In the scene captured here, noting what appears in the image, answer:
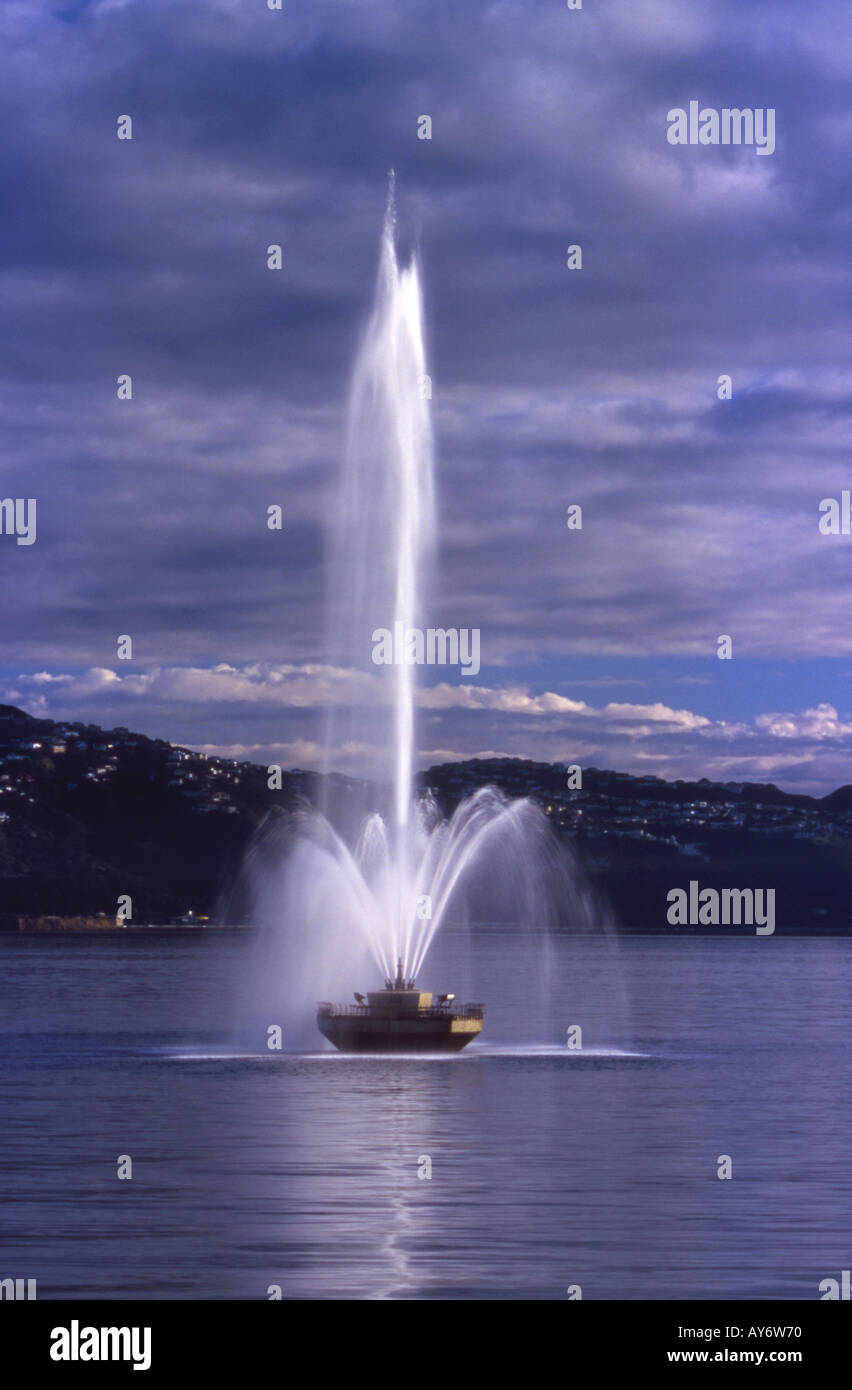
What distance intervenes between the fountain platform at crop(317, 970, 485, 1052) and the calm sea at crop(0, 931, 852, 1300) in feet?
5.91

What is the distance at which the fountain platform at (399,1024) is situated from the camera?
233ft

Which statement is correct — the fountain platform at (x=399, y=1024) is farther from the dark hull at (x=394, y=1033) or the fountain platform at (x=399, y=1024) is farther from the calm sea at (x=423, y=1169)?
the calm sea at (x=423, y=1169)

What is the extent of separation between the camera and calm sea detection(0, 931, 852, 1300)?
115ft

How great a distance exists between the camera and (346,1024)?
71812mm

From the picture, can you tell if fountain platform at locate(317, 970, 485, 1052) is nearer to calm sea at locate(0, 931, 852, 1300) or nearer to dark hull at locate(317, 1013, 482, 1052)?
dark hull at locate(317, 1013, 482, 1052)

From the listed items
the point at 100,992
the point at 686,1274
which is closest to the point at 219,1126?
the point at 686,1274

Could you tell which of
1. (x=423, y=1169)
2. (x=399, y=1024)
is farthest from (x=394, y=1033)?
(x=423, y=1169)

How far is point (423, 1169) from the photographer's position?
4847 centimetres

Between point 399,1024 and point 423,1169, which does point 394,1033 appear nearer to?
point 399,1024

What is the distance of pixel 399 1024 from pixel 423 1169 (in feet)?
74.6
